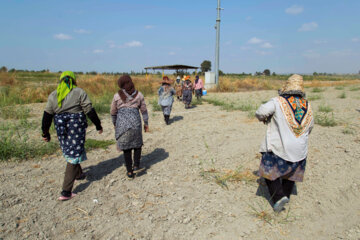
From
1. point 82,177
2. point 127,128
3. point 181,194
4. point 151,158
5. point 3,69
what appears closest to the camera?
point 181,194

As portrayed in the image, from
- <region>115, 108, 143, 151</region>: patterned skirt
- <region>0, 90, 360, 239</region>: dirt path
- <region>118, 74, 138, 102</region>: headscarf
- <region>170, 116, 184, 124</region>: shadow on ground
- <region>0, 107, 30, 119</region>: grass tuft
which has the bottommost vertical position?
<region>0, 90, 360, 239</region>: dirt path

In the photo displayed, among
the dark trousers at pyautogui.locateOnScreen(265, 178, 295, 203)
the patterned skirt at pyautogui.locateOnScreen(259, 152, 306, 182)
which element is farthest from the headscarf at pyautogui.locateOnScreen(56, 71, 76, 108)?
the dark trousers at pyautogui.locateOnScreen(265, 178, 295, 203)

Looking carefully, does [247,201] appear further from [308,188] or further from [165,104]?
[165,104]

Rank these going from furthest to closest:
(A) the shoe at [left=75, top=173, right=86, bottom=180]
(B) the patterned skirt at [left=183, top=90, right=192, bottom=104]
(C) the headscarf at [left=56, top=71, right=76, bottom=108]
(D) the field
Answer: (B) the patterned skirt at [left=183, top=90, right=192, bottom=104] → (A) the shoe at [left=75, top=173, right=86, bottom=180] → (C) the headscarf at [left=56, top=71, right=76, bottom=108] → (D) the field

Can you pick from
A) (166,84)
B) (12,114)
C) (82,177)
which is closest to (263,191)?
(82,177)

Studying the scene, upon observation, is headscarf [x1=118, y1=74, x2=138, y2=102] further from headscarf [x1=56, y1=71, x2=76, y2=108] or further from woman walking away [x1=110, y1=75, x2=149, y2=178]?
headscarf [x1=56, y1=71, x2=76, y2=108]

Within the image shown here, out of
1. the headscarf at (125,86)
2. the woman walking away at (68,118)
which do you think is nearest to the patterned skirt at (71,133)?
the woman walking away at (68,118)

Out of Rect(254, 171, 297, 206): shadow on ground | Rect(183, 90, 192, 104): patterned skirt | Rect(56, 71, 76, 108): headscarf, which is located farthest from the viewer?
Rect(183, 90, 192, 104): patterned skirt

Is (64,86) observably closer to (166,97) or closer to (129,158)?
(129,158)

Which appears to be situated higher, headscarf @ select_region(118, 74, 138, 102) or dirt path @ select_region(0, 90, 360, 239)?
headscarf @ select_region(118, 74, 138, 102)

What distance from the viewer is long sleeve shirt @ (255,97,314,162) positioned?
2.39m

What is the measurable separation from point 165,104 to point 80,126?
4.16 metres

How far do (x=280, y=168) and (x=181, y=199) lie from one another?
49.1 inches

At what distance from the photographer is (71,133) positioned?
297 centimetres
